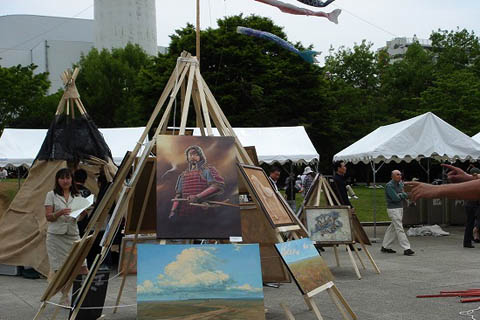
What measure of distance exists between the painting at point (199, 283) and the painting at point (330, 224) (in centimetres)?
506

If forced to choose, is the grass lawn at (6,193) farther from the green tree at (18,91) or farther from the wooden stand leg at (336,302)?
the green tree at (18,91)

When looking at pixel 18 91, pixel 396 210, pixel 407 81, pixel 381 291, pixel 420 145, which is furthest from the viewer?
pixel 407 81

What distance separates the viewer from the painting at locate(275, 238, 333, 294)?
6.06m

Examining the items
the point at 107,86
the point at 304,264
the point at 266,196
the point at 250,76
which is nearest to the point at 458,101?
the point at 250,76

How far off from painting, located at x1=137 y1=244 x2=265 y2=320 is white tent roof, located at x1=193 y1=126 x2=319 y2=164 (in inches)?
448

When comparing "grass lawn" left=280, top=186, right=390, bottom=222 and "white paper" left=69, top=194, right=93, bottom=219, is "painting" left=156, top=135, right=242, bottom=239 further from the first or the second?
"grass lawn" left=280, top=186, right=390, bottom=222

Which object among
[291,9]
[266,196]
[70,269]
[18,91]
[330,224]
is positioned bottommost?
[330,224]

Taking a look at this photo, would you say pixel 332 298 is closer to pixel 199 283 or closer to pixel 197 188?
pixel 199 283

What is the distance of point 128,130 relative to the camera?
17.6 metres

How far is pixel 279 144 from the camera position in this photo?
18375 millimetres

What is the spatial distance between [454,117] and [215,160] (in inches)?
1396

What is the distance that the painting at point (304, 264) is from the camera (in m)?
6.06

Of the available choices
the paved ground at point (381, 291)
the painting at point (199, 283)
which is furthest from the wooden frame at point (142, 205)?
the painting at point (199, 283)

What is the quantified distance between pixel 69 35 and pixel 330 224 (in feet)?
206
